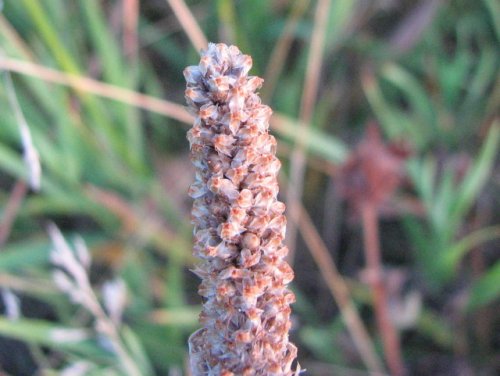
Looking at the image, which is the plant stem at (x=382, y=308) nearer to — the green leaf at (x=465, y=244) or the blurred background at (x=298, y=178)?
the blurred background at (x=298, y=178)

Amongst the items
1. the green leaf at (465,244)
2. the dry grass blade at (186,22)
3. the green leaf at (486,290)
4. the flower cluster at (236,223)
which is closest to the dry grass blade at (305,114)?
the dry grass blade at (186,22)

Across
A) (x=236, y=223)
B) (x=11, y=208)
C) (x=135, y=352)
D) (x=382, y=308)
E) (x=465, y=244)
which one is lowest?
(x=236, y=223)

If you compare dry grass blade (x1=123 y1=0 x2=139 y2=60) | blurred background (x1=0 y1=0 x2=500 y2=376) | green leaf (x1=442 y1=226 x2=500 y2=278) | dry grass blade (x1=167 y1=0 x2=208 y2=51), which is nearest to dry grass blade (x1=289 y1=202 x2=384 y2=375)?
A: blurred background (x1=0 y1=0 x2=500 y2=376)

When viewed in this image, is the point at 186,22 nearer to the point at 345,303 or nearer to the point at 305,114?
the point at 305,114

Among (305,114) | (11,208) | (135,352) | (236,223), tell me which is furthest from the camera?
(305,114)

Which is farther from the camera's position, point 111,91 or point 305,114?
point 305,114

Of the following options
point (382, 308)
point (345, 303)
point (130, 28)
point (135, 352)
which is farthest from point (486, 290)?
point (130, 28)

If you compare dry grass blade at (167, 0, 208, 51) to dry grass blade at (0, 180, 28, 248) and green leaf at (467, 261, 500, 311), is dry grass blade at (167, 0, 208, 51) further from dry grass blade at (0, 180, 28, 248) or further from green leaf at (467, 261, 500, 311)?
green leaf at (467, 261, 500, 311)

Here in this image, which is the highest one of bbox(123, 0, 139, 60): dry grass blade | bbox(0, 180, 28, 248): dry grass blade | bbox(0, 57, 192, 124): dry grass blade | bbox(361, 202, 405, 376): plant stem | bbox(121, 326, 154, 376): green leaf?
bbox(123, 0, 139, 60): dry grass blade
